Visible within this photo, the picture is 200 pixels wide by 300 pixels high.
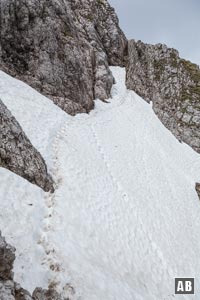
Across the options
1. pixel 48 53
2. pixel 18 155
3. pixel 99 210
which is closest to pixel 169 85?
pixel 48 53

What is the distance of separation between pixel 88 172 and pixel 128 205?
3.40 meters

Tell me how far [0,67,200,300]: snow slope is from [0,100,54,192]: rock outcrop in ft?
1.95

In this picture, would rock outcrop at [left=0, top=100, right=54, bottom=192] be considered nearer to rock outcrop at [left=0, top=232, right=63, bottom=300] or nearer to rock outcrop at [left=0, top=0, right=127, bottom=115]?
rock outcrop at [left=0, top=232, right=63, bottom=300]

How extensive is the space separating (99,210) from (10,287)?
8.70 metres

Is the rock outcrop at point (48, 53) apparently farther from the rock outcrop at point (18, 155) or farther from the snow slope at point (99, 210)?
the rock outcrop at point (18, 155)

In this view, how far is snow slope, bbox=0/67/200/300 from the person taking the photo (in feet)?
37.8

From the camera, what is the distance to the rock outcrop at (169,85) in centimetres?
4712

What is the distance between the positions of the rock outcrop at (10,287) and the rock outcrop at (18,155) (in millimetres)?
5737

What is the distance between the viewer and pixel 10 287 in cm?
838

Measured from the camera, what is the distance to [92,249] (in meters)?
13.4

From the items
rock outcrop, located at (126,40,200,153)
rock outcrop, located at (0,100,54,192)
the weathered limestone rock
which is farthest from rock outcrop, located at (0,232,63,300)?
rock outcrop, located at (126,40,200,153)

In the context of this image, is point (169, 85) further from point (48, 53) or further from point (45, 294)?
point (45, 294)

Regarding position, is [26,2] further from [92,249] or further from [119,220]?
[92,249]

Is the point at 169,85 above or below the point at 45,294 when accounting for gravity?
below
